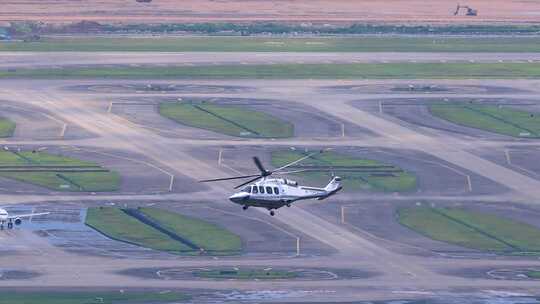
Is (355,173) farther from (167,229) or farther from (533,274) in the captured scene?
(533,274)

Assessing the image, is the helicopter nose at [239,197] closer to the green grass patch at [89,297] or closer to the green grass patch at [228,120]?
the green grass patch at [89,297]

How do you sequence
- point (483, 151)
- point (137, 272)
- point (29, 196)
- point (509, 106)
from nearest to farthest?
point (137, 272) < point (29, 196) < point (483, 151) < point (509, 106)

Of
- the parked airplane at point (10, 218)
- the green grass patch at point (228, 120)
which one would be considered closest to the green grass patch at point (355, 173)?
the green grass patch at point (228, 120)

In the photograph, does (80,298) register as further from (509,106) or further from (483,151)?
(509,106)

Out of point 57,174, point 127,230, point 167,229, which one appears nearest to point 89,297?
point 127,230

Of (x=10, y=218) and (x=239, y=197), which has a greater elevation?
(x=239, y=197)

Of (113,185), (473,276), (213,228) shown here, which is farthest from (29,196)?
(473,276)

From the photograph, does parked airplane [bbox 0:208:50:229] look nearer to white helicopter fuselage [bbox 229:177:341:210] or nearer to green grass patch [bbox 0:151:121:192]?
green grass patch [bbox 0:151:121:192]
